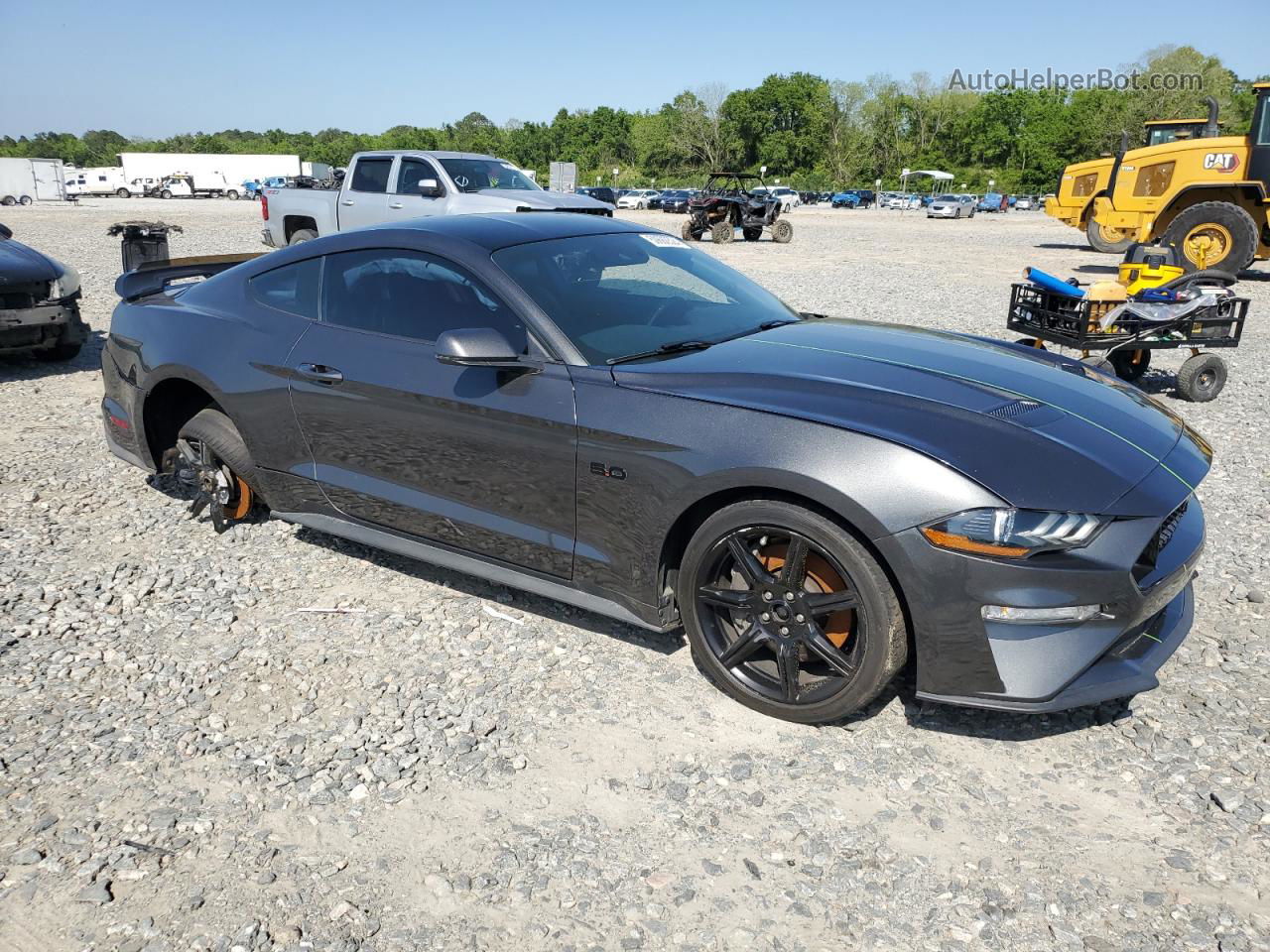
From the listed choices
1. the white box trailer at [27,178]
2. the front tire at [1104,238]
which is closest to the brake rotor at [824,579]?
the front tire at [1104,238]

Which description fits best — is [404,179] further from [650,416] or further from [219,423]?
[650,416]

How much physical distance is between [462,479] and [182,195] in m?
72.6

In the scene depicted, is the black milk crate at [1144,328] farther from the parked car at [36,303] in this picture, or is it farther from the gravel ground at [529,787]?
the parked car at [36,303]

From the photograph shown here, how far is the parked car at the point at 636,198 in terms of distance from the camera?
54.4 m

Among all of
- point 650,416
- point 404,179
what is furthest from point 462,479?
point 404,179

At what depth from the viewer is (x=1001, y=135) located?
96.0 meters

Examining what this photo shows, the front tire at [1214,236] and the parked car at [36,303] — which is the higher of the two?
the front tire at [1214,236]

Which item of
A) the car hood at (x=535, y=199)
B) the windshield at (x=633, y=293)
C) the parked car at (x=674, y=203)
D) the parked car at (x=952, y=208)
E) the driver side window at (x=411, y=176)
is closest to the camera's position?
the windshield at (x=633, y=293)

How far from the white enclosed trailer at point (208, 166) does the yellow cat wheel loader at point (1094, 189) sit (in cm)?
6032

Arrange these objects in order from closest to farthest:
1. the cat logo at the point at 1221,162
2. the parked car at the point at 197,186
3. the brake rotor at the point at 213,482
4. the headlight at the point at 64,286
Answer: the brake rotor at the point at 213,482 → the headlight at the point at 64,286 → the cat logo at the point at 1221,162 → the parked car at the point at 197,186

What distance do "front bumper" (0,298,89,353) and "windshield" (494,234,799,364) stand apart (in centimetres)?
591

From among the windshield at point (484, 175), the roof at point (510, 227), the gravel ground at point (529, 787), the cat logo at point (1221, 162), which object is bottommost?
the gravel ground at point (529, 787)

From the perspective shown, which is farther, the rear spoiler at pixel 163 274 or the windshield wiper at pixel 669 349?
the rear spoiler at pixel 163 274

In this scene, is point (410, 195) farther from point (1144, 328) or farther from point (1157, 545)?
point (1157, 545)
